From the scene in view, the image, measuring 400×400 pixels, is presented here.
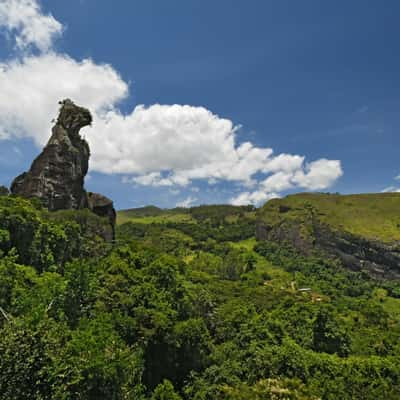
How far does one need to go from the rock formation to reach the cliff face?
400 ft

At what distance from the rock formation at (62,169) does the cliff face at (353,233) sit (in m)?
122

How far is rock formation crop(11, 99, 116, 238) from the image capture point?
90.4 meters

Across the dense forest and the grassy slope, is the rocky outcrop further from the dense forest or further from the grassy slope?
the grassy slope

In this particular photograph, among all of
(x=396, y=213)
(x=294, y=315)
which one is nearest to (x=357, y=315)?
(x=294, y=315)

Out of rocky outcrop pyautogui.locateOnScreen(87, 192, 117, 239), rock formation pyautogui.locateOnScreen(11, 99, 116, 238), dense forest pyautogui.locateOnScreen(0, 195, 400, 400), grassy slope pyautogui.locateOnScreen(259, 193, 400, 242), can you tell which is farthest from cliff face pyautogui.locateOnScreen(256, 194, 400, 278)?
rock formation pyautogui.locateOnScreen(11, 99, 116, 238)

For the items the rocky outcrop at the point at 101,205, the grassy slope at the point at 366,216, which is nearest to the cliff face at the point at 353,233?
the grassy slope at the point at 366,216

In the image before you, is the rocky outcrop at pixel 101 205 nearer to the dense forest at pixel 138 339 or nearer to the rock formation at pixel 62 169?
the rock formation at pixel 62 169

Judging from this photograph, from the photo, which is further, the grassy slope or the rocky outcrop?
the grassy slope

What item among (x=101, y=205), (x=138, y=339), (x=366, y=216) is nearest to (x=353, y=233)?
(x=366, y=216)

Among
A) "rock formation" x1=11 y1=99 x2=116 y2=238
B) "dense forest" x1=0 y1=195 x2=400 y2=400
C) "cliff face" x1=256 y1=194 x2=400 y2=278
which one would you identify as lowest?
"dense forest" x1=0 y1=195 x2=400 y2=400

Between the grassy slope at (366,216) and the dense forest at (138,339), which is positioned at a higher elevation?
the grassy slope at (366,216)

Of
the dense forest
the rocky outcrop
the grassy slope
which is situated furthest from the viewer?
the grassy slope

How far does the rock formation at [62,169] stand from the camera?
90438mm

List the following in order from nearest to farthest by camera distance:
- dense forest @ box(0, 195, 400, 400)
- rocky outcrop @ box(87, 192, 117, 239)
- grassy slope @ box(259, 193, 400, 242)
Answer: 1. dense forest @ box(0, 195, 400, 400)
2. rocky outcrop @ box(87, 192, 117, 239)
3. grassy slope @ box(259, 193, 400, 242)
